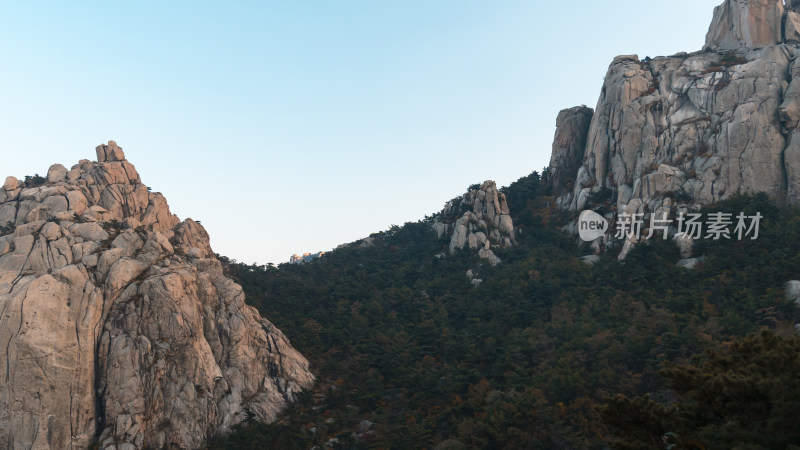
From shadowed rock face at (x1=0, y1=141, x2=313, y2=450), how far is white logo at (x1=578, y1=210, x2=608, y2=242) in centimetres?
2749

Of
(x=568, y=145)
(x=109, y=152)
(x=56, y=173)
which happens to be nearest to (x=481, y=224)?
(x=568, y=145)

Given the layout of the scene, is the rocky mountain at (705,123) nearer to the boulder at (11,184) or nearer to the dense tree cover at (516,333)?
the dense tree cover at (516,333)

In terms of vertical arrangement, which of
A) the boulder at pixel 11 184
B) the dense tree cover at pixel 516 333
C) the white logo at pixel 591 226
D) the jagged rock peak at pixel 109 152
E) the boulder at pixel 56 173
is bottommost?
the dense tree cover at pixel 516 333

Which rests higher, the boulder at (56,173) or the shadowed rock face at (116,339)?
the boulder at (56,173)

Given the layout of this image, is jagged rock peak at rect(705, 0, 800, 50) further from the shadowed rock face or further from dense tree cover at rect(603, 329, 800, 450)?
the shadowed rock face

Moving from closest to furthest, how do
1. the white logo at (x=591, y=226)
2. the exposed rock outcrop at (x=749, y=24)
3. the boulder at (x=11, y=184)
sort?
the boulder at (x=11, y=184) → the white logo at (x=591, y=226) → the exposed rock outcrop at (x=749, y=24)

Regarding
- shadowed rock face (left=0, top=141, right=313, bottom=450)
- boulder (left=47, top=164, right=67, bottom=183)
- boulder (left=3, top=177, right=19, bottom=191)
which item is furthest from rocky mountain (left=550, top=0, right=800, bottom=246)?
boulder (left=3, top=177, right=19, bottom=191)

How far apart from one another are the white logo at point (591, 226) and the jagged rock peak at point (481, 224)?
6.86 metres

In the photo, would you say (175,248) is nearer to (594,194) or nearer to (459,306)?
(459,306)

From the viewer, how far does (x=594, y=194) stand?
167 feet

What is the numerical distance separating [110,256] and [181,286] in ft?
15.1

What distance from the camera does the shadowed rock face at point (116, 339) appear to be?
28.9 meters

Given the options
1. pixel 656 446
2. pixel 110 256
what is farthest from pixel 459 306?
pixel 656 446

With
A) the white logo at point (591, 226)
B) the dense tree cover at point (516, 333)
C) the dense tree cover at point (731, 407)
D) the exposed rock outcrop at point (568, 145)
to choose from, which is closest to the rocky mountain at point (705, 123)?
the exposed rock outcrop at point (568, 145)
